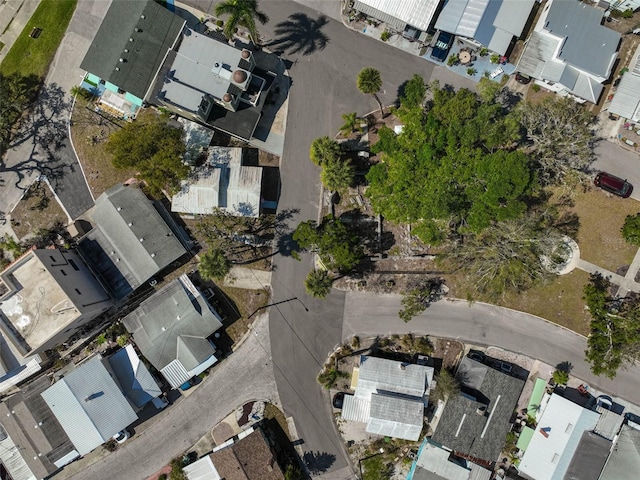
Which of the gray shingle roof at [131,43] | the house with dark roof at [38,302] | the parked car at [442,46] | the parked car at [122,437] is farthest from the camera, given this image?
the parked car at [442,46]

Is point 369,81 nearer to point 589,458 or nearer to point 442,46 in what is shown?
point 442,46

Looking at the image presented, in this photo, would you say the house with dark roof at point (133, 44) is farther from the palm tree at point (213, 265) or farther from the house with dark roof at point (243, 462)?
the house with dark roof at point (243, 462)

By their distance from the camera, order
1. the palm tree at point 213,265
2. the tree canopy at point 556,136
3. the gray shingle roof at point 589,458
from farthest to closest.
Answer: the gray shingle roof at point 589,458 → the palm tree at point 213,265 → the tree canopy at point 556,136

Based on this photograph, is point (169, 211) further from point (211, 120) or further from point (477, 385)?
point (477, 385)

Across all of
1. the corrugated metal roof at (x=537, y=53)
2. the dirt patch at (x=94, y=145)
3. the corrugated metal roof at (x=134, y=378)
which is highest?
the corrugated metal roof at (x=537, y=53)

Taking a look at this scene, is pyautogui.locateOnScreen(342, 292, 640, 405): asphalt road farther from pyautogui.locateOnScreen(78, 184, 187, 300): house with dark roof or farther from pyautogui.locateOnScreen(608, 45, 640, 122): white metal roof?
pyautogui.locateOnScreen(608, 45, 640, 122): white metal roof

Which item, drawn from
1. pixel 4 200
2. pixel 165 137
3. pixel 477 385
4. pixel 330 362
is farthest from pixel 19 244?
pixel 477 385

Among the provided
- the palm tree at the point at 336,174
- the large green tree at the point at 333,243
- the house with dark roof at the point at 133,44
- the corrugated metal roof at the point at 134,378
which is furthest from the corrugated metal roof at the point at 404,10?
the corrugated metal roof at the point at 134,378
